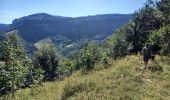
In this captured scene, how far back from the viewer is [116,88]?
17.7m

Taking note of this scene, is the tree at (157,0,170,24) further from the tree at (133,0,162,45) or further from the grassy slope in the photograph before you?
the grassy slope

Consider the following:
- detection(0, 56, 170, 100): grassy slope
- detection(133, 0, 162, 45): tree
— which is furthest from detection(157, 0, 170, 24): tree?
detection(0, 56, 170, 100): grassy slope

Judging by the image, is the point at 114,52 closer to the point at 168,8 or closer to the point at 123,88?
the point at 168,8

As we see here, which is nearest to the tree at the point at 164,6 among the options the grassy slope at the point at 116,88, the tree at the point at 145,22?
the tree at the point at 145,22

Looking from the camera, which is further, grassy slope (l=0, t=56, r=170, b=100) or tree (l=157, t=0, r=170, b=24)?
tree (l=157, t=0, r=170, b=24)

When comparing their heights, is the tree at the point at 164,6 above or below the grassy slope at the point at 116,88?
above

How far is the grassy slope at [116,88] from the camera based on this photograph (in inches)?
655

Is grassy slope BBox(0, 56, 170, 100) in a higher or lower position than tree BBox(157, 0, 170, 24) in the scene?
lower

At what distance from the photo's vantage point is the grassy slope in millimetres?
16625

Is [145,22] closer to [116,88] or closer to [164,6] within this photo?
[164,6]

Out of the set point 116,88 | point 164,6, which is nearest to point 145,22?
point 164,6

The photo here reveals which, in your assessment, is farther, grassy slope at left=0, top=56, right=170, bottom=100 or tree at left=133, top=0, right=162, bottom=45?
tree at left=133, top=0, right=162, bottom=45

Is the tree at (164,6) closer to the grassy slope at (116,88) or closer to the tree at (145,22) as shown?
the tree at (145,22)

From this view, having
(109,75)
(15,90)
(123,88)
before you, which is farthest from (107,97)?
(15,90)
